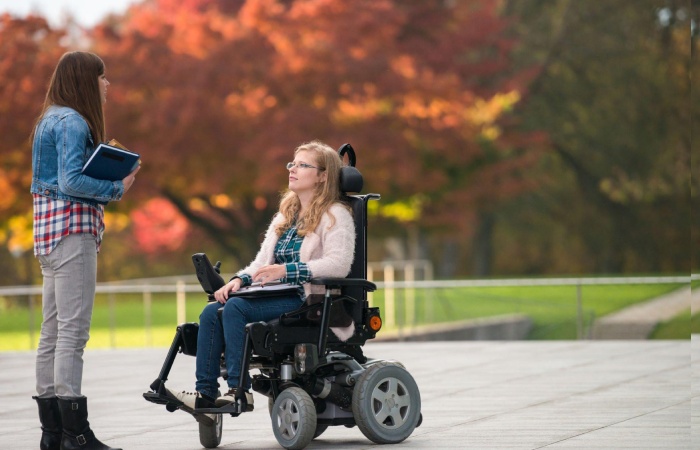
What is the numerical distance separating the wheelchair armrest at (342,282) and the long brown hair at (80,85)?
118 centimetres

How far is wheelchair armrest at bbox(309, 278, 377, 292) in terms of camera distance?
6258mm

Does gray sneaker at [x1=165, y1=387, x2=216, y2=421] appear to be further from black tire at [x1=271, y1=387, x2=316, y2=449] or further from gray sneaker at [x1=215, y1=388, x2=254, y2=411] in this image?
black tire at [x1=271, y1=387, x2=316, y2=449]

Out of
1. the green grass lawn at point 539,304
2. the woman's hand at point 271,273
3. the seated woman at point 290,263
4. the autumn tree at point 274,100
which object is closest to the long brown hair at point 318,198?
the seated woman at point 290,263

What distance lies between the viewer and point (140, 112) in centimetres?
2017

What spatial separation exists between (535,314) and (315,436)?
14.0 m

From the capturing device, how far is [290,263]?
6.34 metres

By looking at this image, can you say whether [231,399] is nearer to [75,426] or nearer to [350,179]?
[75,426]

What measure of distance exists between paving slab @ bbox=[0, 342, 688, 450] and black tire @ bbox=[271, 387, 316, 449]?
207 millimetres

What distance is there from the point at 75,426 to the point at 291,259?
125cm

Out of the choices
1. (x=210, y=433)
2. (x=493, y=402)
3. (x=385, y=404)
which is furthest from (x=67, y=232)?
(x=493, y=402)

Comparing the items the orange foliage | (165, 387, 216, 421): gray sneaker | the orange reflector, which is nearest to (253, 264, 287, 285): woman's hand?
the orange reflector

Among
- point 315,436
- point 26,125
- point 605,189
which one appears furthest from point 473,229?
point 315,436

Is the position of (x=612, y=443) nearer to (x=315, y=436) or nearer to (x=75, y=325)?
(x=315, y=436)

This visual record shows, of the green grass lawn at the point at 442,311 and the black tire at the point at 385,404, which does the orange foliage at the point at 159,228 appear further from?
the black tire at the point at 385,404
